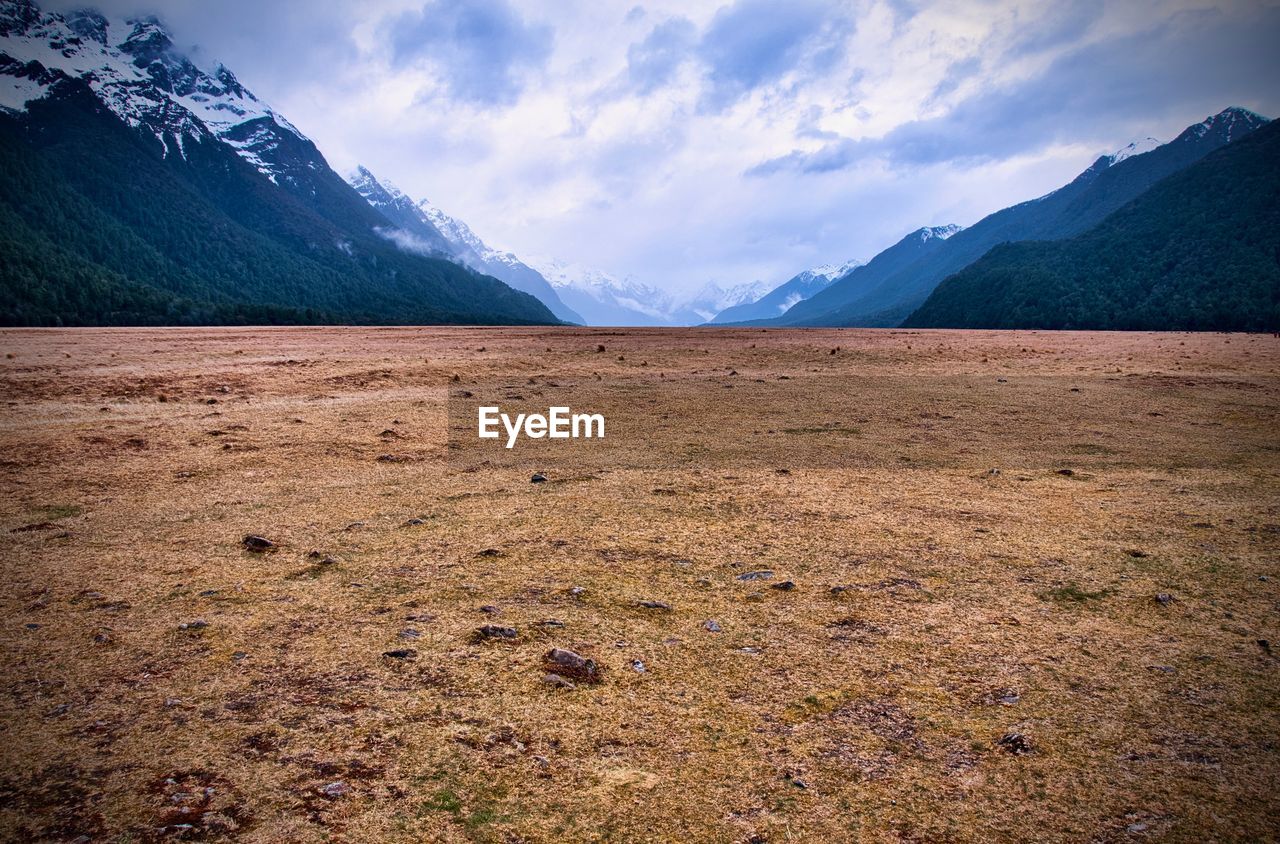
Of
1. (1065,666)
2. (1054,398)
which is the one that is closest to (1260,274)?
(1054,398)

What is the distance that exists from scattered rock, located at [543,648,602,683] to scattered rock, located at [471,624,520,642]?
0.45m

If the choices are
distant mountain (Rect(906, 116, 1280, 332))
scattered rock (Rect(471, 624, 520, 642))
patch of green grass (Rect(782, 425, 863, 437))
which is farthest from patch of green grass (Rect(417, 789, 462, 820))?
distant mountain (Rect(906, 116, 1280, 332))

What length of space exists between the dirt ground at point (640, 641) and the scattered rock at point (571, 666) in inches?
4.7

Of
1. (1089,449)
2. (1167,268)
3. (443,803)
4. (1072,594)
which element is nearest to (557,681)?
(443,803)

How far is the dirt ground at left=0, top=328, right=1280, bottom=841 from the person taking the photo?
10.6 feet

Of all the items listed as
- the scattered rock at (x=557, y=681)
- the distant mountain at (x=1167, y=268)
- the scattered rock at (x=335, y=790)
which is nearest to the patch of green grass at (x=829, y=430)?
the scattered rock at (x=557, y=681)

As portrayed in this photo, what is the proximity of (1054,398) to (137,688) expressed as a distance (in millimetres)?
19645

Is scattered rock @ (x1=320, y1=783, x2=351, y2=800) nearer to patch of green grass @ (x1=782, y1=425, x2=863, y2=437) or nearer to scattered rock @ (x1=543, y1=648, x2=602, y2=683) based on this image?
scattered rock @ (x1=543, y1=648, x2=602, y2=683)

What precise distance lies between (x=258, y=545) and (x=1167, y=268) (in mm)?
151225

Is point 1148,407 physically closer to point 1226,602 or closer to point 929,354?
point 1226,602

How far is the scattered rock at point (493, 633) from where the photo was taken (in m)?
4.83

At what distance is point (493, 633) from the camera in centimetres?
489

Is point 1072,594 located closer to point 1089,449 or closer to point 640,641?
point 640,641

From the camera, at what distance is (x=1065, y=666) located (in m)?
4.43
